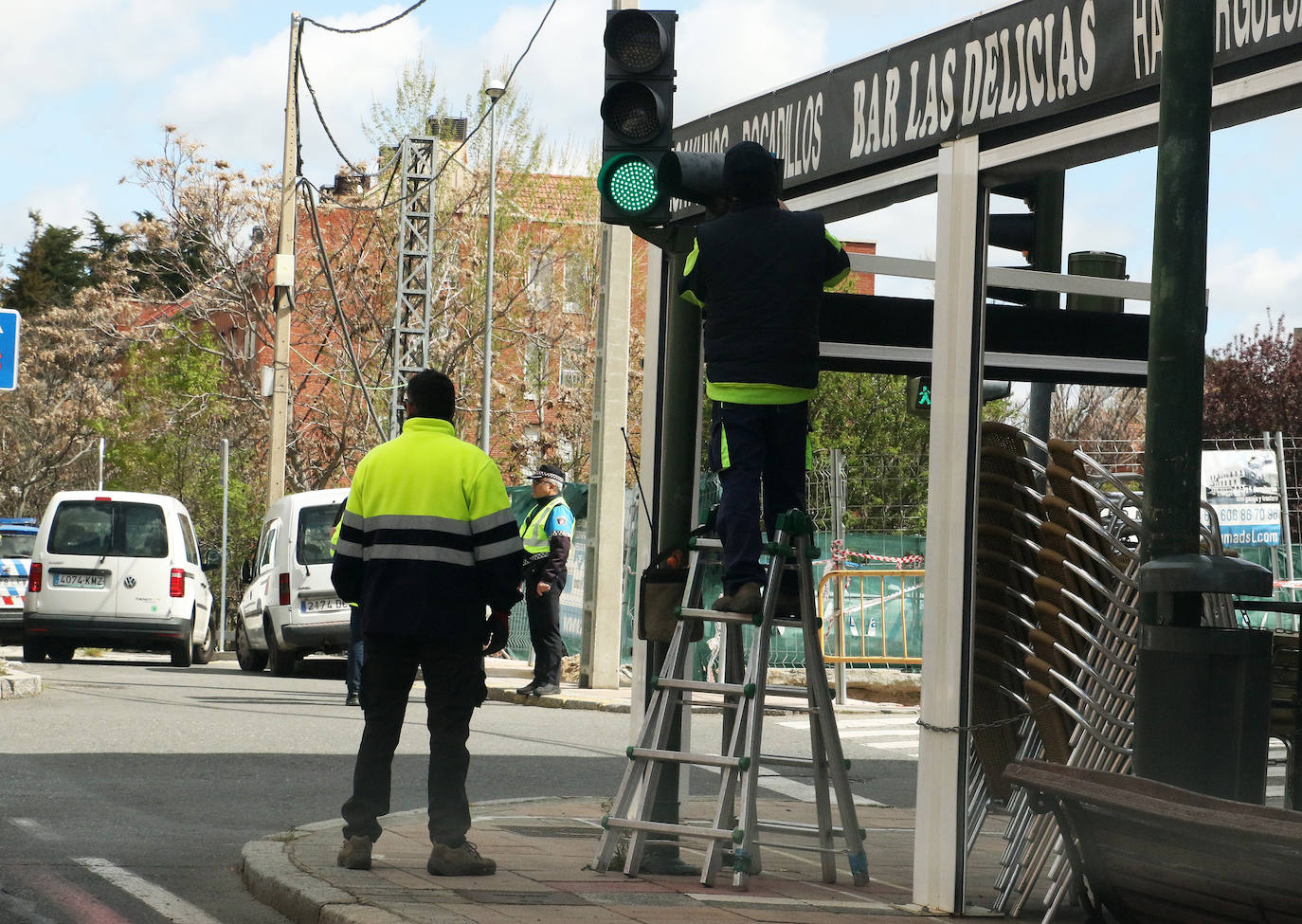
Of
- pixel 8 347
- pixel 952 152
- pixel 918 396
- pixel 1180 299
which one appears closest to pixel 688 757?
pixel 952 152

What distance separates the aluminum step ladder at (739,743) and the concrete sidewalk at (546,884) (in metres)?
0.13

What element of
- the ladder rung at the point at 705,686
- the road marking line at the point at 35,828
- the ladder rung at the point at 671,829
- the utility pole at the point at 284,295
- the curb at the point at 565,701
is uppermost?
the utility pole at the point at 284,295

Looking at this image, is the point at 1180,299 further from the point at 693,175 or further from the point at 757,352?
the point at 693,175

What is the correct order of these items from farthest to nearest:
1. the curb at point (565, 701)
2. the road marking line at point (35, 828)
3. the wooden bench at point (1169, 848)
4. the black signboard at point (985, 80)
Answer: the curb at point (565, 701) → the road marking line at point (35, 828) → the black signboard at point (985, 80) → the wooden bench at point (1169, 848)

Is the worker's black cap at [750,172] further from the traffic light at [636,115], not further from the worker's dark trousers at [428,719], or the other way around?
the worker's dark trousers at [428,719]

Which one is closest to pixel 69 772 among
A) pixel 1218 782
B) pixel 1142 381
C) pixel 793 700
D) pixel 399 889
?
pixel 399 889

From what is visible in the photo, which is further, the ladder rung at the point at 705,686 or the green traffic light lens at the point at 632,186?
the green traffic light lens at the point at 632,186

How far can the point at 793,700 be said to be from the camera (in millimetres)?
17719

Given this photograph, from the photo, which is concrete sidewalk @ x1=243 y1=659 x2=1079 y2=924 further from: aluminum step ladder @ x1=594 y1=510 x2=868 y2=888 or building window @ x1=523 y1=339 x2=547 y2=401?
building window @ x1=523 y1=339 x2=547 y2=401

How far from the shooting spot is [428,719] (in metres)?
6.92

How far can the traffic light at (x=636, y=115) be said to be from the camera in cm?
682

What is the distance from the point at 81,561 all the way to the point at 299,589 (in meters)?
2.99

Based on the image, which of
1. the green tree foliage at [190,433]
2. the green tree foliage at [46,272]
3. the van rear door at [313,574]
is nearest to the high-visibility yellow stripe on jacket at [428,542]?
the van rear door at [313,574]

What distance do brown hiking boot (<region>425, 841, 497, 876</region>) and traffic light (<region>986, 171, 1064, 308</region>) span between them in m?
4.44
